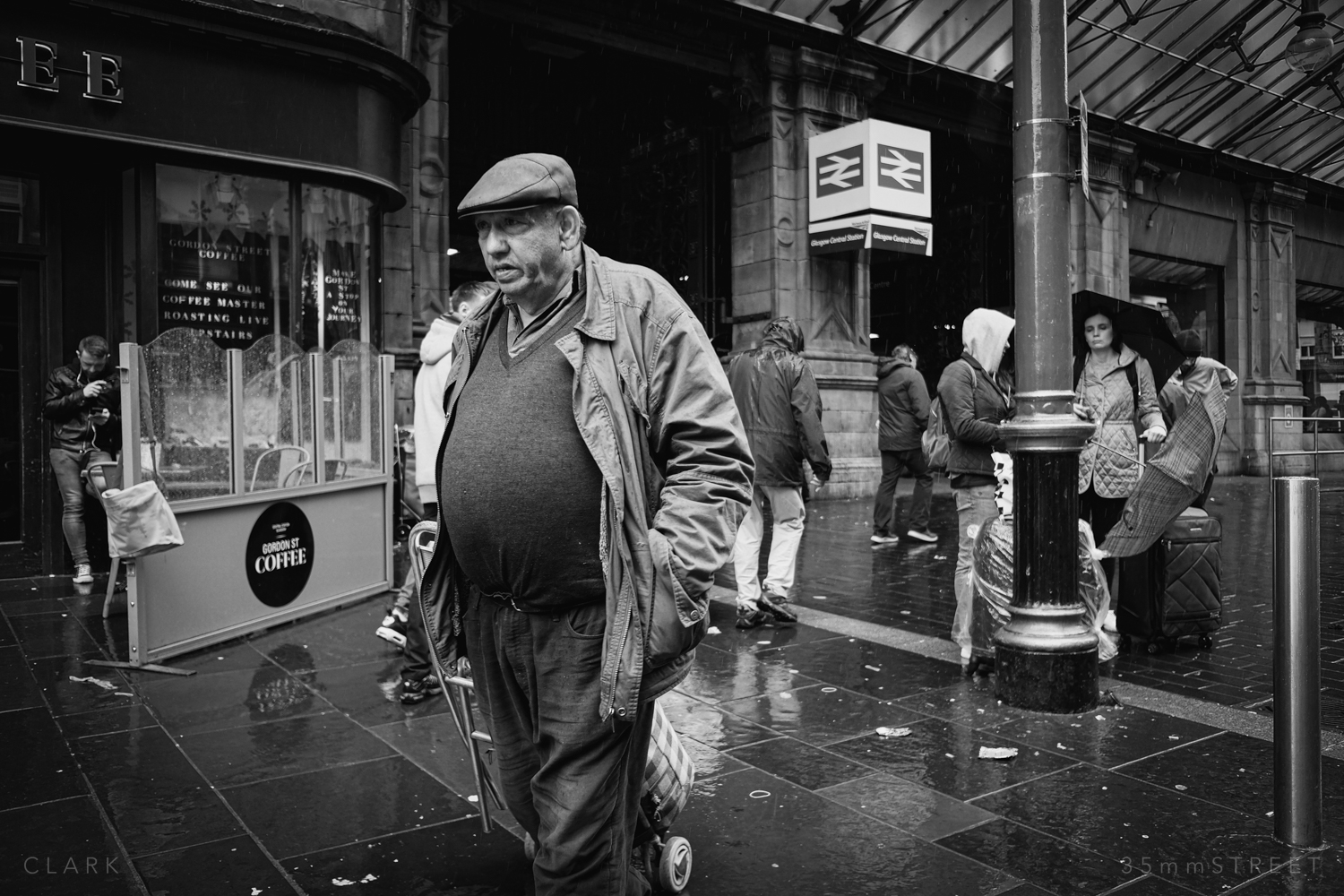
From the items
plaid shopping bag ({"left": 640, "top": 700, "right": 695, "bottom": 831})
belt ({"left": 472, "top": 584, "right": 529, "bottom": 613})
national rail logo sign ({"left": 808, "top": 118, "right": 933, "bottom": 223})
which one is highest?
national rail logo sign ({"left": 808, "top": 118, "right": 933, "bottom": 223})

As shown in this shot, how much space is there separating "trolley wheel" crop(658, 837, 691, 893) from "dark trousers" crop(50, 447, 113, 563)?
7.37 m

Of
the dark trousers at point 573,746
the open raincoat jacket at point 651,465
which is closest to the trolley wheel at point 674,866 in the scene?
the dark trousers at point 573,746

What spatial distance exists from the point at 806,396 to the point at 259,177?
590 centimetres

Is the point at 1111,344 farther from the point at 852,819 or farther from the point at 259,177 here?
the point at 259,177

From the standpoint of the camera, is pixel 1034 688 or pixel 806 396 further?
pixel 806 396

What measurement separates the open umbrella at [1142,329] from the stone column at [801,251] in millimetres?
8290

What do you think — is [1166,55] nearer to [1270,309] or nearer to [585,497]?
[1270,309]

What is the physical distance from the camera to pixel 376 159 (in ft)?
34.0

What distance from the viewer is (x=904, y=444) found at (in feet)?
37.3

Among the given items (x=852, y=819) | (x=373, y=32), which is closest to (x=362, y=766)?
(x=852, y=819)

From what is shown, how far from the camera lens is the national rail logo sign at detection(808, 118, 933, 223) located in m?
14.3

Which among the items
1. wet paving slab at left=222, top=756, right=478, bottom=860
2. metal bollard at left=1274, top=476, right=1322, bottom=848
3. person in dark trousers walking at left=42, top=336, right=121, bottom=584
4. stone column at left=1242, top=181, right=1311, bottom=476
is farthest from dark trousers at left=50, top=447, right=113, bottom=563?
stone column at left=1242, top=181, right=1311, bottom=476

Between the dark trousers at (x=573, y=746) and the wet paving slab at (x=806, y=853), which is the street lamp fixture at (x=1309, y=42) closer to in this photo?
the wet paving slab at (x=806, y=853)

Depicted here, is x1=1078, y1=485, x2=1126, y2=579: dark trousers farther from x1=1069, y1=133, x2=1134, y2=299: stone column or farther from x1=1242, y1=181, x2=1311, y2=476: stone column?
x1=1242, y1=181, x2=1311, y2=476: stone column
